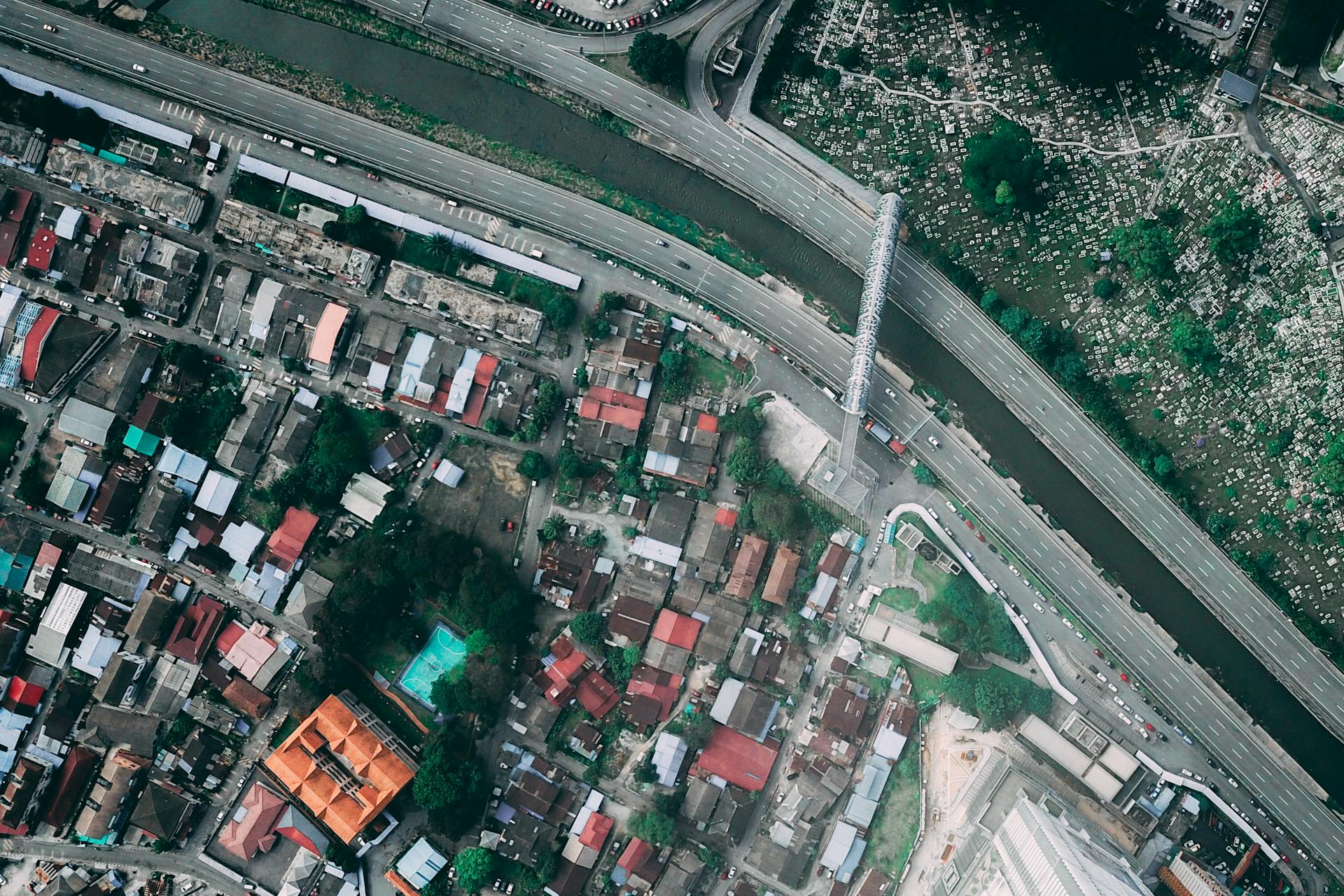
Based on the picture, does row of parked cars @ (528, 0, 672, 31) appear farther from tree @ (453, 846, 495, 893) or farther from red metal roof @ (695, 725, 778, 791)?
tree @ (453, 846, 495, 893)

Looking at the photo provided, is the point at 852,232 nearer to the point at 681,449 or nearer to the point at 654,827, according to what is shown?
the point at 681,449

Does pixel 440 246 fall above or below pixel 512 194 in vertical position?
below

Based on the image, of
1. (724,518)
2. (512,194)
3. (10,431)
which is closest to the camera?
(724,518)

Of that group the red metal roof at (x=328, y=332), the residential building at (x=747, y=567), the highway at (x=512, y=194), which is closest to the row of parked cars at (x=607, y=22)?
the highway at (x=512, y=194)

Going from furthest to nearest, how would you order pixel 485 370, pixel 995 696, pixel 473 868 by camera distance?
pixel 485 370, pixel 995 696, pixel 473 868

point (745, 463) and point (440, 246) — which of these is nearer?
point (745, 463)

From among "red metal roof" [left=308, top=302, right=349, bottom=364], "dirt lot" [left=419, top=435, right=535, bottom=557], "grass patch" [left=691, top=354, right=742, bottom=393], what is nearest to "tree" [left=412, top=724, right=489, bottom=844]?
"dirt lot" [left=419, top=435, right=535, bottom=557]

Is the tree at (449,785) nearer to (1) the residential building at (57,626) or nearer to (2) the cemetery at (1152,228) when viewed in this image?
(1) the residential building at (57,626)

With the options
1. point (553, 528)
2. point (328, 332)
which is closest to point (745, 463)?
point (553, 528)
